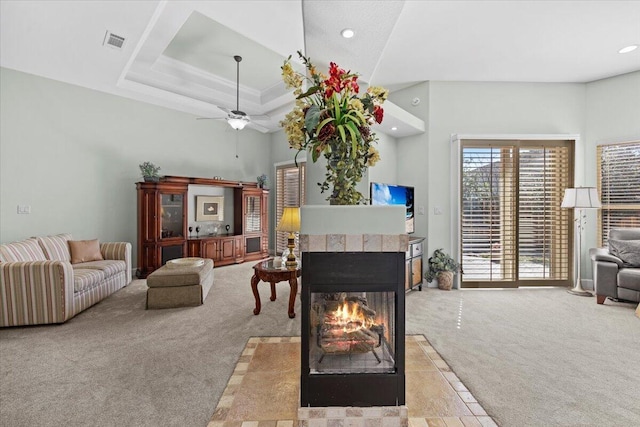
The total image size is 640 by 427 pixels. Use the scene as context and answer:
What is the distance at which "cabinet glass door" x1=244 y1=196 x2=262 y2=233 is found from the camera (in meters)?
6.48

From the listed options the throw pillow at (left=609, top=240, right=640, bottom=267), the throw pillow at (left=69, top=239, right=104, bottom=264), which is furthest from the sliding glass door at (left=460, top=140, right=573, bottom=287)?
the throw pillow at (left=69, top=239, right=104, bottom=264)

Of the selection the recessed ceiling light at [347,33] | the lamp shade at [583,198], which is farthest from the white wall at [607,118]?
the recessed ceiling light at [347,33]

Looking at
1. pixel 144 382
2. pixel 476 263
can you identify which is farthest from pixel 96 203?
pixel 476 263

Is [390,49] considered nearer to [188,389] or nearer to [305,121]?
[305,121]

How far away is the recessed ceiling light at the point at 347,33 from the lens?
254 cm

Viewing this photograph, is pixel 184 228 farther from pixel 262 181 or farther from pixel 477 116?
pixel 477 116

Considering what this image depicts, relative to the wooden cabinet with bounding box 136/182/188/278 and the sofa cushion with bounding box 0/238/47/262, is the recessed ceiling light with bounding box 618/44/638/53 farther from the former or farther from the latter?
the sofa cushion with bounding box 0/238/47/262

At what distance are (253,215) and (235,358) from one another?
4.46 m

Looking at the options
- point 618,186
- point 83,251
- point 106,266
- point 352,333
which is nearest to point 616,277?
point 618,186

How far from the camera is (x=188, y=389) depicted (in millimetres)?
1949

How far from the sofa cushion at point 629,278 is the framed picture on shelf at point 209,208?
652cm

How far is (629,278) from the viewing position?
356 centimetres

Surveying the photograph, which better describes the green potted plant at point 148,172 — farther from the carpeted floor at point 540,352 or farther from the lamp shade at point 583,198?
the lamp shade at point 583,198

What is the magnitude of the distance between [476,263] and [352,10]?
3850mm
